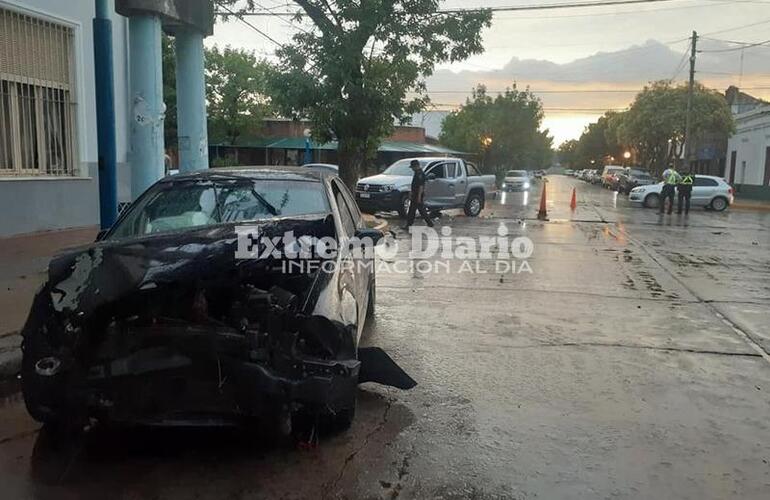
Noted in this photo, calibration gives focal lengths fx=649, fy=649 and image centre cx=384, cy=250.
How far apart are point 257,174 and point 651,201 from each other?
2588 centimetres

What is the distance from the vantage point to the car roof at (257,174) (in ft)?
17.9

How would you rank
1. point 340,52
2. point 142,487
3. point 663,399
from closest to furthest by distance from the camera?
point 142,487 → point 663,399 → point 340,52

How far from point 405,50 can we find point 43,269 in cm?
1132

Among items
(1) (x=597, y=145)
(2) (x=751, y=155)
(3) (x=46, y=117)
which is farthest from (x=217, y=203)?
(1) (x=597, y=145)

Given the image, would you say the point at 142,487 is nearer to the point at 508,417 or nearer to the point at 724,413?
the point at 508,417

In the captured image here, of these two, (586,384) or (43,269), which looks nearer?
(586,384)

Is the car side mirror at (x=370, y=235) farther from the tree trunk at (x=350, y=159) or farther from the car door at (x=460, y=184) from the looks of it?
the car door at (x=460, y=184)

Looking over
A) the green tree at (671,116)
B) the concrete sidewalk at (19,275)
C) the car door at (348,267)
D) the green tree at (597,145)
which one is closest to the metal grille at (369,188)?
the concrete sidewalk at (19,275)

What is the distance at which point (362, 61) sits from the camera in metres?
16.8

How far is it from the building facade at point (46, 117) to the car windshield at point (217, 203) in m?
7.00

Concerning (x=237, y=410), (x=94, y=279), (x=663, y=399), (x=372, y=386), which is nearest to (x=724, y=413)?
(x=663, y=399)

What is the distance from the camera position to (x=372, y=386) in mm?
5141

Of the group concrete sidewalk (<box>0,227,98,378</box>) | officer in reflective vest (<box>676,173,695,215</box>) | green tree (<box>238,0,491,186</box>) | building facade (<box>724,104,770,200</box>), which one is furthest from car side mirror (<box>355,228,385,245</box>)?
building facade (<box>724,104,770,200</box>)

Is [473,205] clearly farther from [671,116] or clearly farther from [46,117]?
[671,116]
